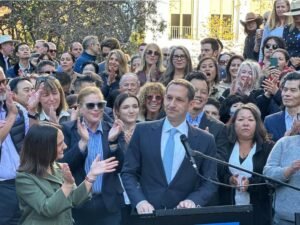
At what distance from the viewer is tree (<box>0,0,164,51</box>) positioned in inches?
746

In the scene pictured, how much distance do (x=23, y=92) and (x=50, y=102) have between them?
0.44 meters

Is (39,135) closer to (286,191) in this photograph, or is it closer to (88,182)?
(88,182)

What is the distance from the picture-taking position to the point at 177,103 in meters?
5.80

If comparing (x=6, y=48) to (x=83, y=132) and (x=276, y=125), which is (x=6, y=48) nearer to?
(x=276, y=125)

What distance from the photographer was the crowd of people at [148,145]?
5379mm

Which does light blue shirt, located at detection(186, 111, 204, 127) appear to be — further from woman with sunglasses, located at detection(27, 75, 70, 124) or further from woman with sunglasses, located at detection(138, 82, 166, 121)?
woman with sunglasses, located at detection(27, 75, 70, 124)

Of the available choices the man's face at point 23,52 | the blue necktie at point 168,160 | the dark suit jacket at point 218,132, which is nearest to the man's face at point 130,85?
the dark suit jacket at point 218,132

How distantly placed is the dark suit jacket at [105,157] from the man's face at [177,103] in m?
0.95

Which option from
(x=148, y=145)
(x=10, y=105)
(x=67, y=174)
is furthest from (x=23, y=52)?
(x=67, y=174)

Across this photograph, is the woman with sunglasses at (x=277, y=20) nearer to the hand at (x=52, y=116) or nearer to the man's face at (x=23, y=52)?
the man's face at (x=23, y=52)

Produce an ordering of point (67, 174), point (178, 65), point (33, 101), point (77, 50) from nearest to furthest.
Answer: point (67, 174) → point (33, 101) → point (178, 65) → point (77, 50)

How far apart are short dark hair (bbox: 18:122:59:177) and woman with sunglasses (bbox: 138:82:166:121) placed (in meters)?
2.64

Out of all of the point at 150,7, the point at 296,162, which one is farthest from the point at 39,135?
the point at 150,7

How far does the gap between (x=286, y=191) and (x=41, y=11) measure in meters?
14.0
